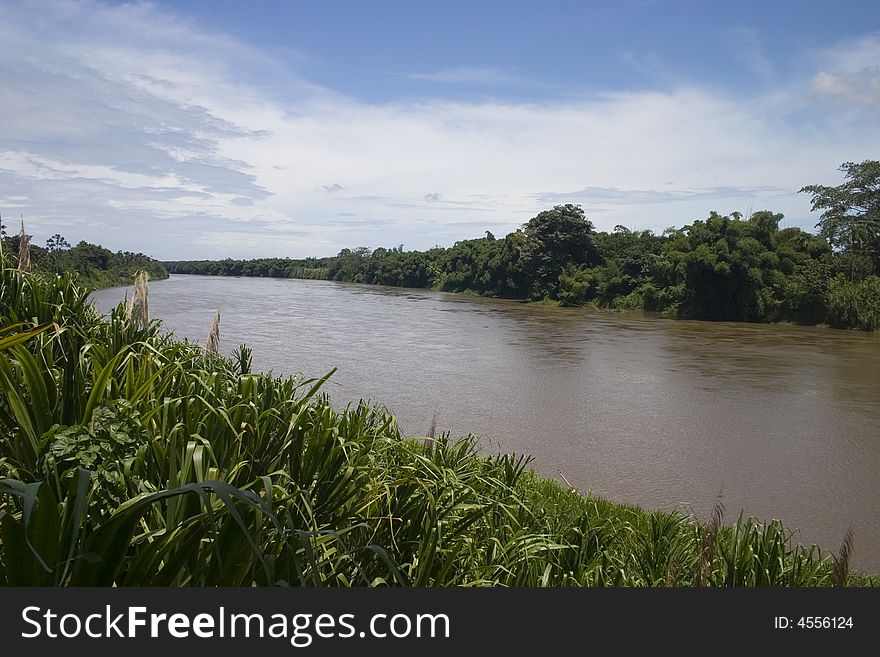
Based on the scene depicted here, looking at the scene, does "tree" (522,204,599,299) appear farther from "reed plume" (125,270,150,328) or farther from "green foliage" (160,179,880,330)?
"reed plume" (125,270,150,328)

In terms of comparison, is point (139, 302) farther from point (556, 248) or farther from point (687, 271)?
point (556, 248)

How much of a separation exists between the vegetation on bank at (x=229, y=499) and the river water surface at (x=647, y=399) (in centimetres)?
280

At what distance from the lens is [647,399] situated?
1164 cm

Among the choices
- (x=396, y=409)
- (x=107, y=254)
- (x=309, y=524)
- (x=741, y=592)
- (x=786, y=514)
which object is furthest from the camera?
(x=107, y=254)

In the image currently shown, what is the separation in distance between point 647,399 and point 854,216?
24490 mm

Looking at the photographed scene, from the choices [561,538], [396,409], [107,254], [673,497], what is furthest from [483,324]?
[107,254]

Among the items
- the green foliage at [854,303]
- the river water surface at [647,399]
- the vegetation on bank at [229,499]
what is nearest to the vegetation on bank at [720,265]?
the green foliage at [854,303]

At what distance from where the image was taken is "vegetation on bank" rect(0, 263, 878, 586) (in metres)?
1.46

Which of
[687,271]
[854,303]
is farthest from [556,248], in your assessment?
[854,303]

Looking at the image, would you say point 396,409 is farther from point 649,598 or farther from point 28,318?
point 649,598

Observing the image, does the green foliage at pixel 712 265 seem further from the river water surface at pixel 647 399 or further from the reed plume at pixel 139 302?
the reed plume at pixel 139 302

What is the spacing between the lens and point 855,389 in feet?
42.8

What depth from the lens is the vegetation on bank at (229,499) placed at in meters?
1.46

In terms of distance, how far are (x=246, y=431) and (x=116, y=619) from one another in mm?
1353
